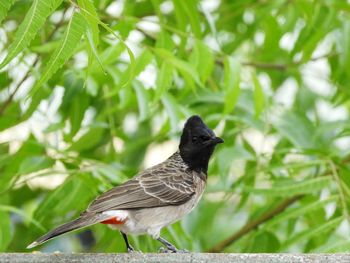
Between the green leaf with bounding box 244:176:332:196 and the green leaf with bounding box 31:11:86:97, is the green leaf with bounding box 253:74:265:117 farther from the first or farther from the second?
the green leaf with bounding box 31:11:86:97

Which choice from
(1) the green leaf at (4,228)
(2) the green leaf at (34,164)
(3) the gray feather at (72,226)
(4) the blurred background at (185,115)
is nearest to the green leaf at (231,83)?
(4) the blurred background at (185,115)

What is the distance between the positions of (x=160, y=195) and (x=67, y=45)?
52.6 inches

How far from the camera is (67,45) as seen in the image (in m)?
3.04

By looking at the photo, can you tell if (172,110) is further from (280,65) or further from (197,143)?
(280,65)

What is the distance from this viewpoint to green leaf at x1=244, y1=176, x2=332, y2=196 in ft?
14.2

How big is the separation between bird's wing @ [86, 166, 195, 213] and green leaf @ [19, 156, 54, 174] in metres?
0.60

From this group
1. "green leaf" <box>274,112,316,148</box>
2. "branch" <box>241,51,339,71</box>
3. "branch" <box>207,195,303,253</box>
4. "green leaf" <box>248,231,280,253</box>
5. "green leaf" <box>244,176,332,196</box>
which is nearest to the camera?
"green leaf" <box>244,176,332,196</box>

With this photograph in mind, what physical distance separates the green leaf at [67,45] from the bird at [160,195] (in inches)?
26.5

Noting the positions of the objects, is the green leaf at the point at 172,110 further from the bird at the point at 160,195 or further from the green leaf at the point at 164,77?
the green leaf at the point at 164,77

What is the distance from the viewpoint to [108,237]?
4.71m

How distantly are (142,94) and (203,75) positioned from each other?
1.17 ft

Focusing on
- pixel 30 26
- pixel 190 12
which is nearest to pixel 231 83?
pixel 190 12

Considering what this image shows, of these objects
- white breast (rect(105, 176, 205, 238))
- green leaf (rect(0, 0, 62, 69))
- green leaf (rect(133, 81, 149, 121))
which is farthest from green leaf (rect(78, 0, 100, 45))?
green leaf (rect(133, 81, 149, 121))

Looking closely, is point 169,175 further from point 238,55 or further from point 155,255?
point 238,55
